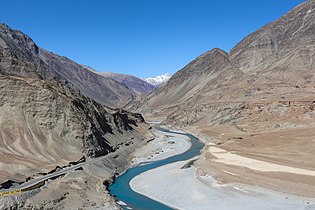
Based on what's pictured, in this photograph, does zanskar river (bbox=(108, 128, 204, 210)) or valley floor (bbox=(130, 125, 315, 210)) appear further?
zanskar river (bbox=(108, 128, 204, 210))

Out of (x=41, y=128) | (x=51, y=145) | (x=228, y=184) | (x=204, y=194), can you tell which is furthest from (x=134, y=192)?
(x=41, y=128)

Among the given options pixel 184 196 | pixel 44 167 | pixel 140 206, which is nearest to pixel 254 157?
pixel 184 196

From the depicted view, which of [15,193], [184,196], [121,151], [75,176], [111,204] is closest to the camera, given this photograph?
[15,193]

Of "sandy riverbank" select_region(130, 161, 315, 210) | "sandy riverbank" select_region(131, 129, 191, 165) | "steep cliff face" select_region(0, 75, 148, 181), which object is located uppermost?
"steep cliff face" select_region(0, 75, 148, 181)

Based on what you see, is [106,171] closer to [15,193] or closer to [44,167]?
[44,167]

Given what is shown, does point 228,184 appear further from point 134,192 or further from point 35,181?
point 35,181

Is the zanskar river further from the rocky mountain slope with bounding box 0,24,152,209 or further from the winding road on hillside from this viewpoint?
the winding road on hillside

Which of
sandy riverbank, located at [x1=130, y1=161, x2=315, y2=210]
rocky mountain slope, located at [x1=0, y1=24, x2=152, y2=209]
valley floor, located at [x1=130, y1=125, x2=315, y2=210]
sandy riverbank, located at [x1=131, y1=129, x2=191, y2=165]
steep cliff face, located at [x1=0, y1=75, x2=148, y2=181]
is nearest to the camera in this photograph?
sandy riverbank, located at [x1=130, y1=161, x2=315, y2=210]

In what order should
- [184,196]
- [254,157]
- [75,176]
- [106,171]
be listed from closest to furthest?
[184,196], [75,176], [106,171], [254,157]

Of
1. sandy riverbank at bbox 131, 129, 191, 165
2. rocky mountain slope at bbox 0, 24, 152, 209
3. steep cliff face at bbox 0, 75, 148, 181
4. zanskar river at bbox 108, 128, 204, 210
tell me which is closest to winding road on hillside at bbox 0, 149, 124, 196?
rocky mountain slope at bbox 0, 24, 152, 209

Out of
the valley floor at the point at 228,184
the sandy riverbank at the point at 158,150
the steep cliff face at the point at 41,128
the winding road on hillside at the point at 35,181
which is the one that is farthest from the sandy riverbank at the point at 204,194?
the sandy riverbank at the point at 158,150
